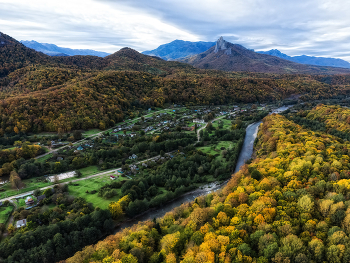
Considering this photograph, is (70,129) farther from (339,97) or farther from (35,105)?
(339,97)

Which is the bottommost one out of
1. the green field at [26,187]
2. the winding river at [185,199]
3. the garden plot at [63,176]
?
the winding river at [185,199]

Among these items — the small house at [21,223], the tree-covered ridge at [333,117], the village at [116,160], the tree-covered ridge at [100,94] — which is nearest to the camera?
the small house at [21,223]

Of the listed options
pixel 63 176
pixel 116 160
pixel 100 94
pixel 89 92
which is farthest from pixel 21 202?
pixel 100 94

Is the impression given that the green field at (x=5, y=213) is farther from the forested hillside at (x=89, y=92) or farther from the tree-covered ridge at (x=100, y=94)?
the tree-covered ridge at (x=100, y=94)

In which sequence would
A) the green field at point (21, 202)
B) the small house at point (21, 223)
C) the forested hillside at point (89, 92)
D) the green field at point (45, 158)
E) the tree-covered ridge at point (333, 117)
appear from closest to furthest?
1. the small house at point (21, 223)
2. the green field at point (21, 202)
3. the green field at point (45, 158)
4. the tree-covered ridge at point (333, 117)
5. the forested hillside at point (89, 92)

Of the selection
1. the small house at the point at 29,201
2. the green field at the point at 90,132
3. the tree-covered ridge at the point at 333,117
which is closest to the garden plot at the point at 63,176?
the small house at the point at 29,201

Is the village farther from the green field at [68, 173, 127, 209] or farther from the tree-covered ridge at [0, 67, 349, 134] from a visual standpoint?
the tree-covered ridge at [0, 67, 349, 134]
